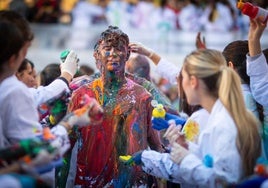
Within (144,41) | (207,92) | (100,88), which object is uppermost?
(207,92)

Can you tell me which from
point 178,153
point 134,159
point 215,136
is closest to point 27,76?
point 134,159

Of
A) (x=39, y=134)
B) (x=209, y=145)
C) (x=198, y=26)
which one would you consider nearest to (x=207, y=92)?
(x=209, y=145)

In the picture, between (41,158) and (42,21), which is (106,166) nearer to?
(41,158)

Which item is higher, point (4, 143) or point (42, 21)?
point (4, 143)

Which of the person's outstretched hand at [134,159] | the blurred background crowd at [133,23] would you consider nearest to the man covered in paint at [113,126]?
the person's outstretched hand at [134,159]

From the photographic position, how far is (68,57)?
4969mm

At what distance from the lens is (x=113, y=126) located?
205 inches

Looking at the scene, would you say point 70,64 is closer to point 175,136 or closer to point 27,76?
point 27,76

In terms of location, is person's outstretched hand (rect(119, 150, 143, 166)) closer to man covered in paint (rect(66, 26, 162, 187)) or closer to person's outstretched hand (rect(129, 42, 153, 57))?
man covered in paint (rect(66, 26, 162, 187))

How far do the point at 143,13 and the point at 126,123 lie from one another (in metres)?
7.10

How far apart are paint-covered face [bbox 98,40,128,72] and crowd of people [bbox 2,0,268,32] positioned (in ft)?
20.4

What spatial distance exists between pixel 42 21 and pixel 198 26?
2514 millimetres

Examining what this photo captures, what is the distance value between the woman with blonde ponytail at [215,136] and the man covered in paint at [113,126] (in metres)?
0.82

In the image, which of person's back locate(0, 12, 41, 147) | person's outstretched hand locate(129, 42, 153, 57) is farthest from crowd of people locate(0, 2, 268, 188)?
person's outstretched hand locate(129, 42, 153, 57)
